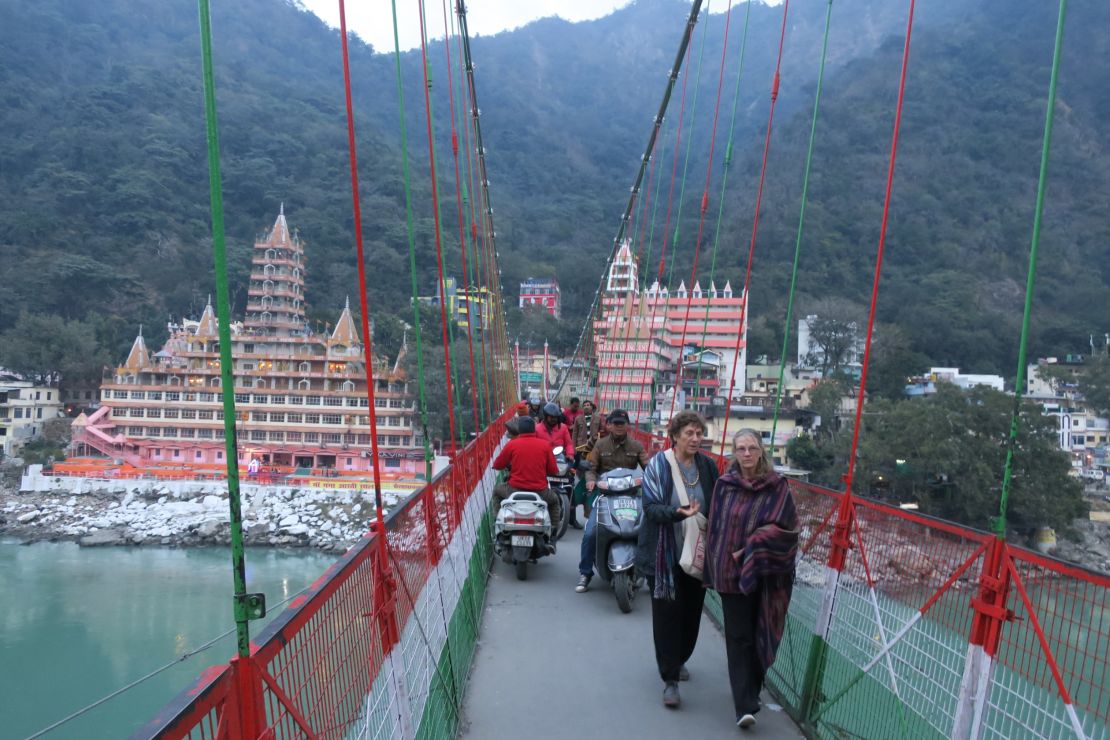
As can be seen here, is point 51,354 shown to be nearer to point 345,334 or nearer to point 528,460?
point 345,334

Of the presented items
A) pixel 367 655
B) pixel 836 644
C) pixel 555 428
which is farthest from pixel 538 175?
pixel 367 655

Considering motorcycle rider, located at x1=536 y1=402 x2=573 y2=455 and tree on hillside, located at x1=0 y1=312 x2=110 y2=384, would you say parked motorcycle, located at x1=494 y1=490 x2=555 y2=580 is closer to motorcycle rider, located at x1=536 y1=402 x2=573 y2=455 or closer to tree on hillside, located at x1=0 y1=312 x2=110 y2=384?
motorcycle rider, located at x1=536 y1=402 x2=573 y2=455

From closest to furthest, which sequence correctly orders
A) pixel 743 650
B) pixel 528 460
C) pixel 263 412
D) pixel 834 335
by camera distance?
pixel 743 650 < pixel 528 460 < pixel 263 412 < pixel 834 335

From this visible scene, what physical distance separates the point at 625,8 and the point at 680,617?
138m

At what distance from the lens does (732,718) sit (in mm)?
2469

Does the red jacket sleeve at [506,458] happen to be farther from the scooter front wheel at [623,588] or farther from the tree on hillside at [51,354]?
the tree on hillside at [51,354]

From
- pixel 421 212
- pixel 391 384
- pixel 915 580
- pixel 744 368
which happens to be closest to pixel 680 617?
pixel 915 580

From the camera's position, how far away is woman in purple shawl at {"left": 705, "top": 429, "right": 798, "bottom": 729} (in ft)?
7.04

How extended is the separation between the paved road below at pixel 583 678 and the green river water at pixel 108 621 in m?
13.5

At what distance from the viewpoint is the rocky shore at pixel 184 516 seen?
2859cm

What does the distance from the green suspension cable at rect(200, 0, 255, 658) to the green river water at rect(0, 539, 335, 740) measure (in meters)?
15.6

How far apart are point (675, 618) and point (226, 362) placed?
1.76m

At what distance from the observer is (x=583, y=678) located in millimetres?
2811

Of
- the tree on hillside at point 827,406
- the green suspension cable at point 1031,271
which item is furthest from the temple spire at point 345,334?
the green suspension cable at point 1031,271
